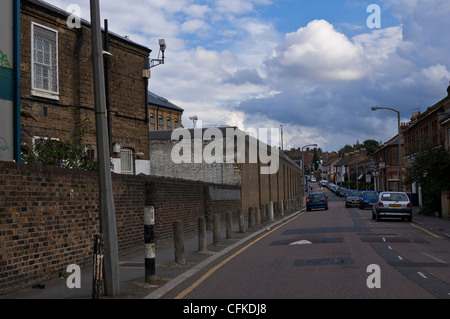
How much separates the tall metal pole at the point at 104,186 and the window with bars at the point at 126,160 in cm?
1449

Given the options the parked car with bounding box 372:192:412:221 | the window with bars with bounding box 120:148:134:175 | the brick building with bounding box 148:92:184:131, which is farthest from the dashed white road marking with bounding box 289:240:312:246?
the brick building with bounding box 148:92:184:131

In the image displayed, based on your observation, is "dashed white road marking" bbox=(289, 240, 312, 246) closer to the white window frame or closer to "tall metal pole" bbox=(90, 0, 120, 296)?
"tall metal pole" bbox=(90, 0, 120, 296)

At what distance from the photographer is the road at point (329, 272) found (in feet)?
27.6

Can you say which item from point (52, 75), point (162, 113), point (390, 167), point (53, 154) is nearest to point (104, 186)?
point (53, 154)

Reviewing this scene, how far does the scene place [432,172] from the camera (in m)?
33.0

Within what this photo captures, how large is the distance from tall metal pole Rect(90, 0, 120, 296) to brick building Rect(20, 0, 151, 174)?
27.7ft

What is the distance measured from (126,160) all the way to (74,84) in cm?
477

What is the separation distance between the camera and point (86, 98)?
20.1 meters

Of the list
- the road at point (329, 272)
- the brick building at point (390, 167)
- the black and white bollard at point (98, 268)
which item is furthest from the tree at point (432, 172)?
the brick building at point (390, 167)

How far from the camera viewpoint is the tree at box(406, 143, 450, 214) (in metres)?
32.4

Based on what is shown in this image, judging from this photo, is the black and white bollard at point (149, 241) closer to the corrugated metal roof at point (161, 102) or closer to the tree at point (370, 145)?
the corrugated metal roof at point (161, 102)
